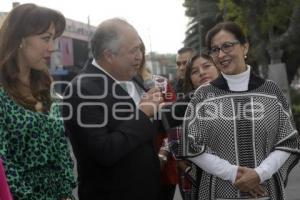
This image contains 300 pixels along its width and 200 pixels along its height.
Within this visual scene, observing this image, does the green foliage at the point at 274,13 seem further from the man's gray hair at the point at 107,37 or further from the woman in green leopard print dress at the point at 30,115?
the woman in green leopard print dress at the point at 30,115

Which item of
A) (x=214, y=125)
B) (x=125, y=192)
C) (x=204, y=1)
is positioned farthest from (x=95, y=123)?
(x=204, y=1)

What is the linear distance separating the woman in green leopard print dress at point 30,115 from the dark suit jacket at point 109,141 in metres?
0.13

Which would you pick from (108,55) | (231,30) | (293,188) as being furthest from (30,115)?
(293,188)

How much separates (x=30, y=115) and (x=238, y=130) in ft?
3.61

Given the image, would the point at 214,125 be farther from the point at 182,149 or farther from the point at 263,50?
the point at 263,50

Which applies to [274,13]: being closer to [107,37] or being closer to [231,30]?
[231,30]

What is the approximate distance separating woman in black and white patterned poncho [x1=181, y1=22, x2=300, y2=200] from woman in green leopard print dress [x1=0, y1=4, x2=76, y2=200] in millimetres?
751

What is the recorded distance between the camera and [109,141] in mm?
2684

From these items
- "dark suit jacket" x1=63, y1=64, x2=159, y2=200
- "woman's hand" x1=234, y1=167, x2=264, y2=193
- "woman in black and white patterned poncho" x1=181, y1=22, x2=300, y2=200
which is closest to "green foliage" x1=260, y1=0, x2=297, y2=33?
"woman in black and white patterned poncho" x1=181, y1=22, x2=300, y2=200

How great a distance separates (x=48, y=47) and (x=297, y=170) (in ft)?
22.4

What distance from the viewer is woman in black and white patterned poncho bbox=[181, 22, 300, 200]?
2.91 m

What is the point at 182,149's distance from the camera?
9.95 ft

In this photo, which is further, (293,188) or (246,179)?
(293,188)

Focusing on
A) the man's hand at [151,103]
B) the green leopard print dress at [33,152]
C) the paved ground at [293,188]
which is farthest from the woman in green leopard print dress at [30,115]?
the paved ground at [293,188]
